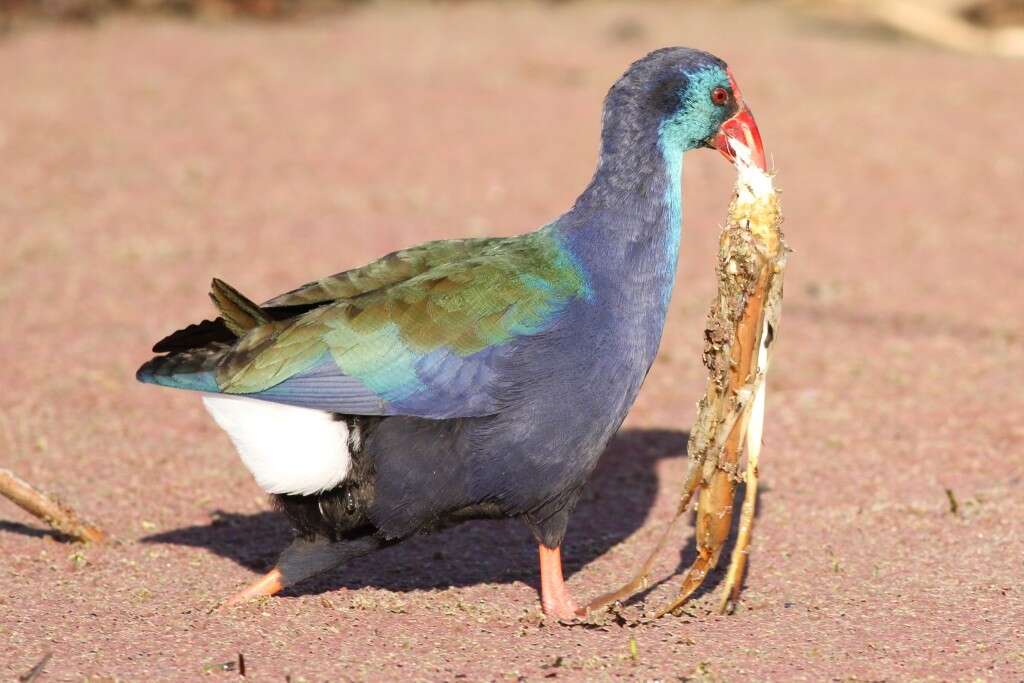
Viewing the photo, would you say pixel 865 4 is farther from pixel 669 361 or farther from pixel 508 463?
pixel 508 463

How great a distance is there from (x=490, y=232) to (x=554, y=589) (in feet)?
14.8

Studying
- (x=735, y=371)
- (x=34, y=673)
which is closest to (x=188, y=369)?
(x=34, y=673)

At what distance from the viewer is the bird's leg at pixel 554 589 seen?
172 inches

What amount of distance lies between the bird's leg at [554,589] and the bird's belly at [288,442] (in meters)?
0.67

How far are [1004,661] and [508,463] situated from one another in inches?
56.0

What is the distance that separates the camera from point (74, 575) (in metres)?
4.66

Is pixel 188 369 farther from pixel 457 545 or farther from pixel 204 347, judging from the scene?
pixel 457 545

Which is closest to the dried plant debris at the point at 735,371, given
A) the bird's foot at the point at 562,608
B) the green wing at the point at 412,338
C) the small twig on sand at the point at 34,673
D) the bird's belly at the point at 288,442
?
the bird's foot at the point at 562,608

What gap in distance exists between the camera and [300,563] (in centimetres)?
443

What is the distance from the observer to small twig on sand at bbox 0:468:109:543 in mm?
4727

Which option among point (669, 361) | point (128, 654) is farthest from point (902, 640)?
point (669, 361)

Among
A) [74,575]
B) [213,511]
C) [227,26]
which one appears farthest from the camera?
[227,26]

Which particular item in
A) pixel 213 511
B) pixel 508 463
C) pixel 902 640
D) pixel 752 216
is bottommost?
pixel 213 511

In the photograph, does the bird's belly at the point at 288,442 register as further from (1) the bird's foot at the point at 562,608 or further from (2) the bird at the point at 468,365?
(1) the bird's foot at the point at 562,608
